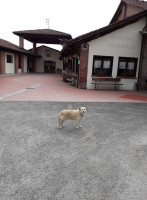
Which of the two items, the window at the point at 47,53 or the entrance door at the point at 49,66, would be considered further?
the entrance door at the point at 49,66

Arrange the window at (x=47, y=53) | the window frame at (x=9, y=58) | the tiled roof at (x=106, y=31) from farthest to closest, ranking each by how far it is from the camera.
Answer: the window at (x=47, y=53) < the window frame at (x=9, y=58) < the tiled roof at (x=106, y=31)

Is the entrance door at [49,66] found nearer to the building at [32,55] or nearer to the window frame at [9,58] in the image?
the building at [32,55]

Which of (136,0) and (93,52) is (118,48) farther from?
(136,0)

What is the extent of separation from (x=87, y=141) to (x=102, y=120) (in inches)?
72.2

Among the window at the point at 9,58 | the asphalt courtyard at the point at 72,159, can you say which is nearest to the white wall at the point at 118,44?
the asphalt courtyard at the point at 72,159

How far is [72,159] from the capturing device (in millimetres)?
3338

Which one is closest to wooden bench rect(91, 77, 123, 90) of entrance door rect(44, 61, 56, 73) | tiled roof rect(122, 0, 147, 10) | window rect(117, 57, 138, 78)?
window rect(117, 57, 138, 78)

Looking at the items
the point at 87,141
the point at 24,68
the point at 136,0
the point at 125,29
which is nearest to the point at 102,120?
the point at 87,141

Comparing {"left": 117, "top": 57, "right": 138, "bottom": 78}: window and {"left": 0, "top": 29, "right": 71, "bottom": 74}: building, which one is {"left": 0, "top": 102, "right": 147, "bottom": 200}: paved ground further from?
{"left": 0, "top": 29, "right": 71, "bottom": 74}: building

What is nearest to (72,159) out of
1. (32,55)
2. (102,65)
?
(102,65)

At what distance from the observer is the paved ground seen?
2.49m

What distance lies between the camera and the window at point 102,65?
43.0 feet

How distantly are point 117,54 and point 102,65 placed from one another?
4.82 ft

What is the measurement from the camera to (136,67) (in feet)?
45.0
